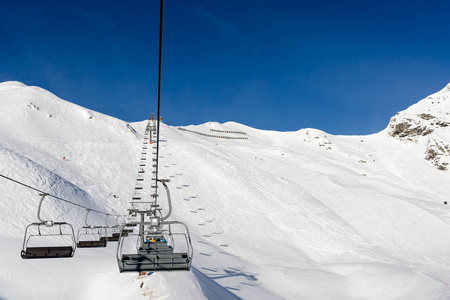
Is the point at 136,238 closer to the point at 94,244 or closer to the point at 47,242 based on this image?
the point at 47,242

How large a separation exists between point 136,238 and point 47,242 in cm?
765

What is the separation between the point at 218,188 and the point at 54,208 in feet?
68.0

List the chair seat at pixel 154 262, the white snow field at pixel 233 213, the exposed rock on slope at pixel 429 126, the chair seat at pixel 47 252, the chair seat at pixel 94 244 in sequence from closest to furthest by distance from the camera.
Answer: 1. the chair seat at pixel 154 262
2. the chair seat at pixel 47 252
3. the chair seat at pixel 94 244
4. the white snow field at pixel 233 213
5. the exposed rock on slope at pixel 429 126

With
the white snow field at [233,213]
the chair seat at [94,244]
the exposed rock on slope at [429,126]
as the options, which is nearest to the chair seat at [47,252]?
the chair seat at [94,244]

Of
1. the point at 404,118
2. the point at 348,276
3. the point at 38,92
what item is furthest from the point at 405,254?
the point at 404,118

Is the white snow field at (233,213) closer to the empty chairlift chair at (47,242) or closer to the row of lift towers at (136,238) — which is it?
the empty chairlift chair at (47,242)

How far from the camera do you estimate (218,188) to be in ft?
137

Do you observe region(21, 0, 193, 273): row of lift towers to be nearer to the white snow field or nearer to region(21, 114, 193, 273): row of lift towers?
region(21, 114, 193, 273): row of lift towers

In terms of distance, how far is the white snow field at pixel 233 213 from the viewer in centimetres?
1716

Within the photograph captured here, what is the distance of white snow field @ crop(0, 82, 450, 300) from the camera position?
17.2 metres

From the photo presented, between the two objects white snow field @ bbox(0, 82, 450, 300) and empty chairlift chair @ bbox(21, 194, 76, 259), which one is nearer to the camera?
empty chairlift chair @ bbox(21, 194, 76, 259)

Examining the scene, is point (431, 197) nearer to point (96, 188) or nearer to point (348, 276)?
point (348, 276)

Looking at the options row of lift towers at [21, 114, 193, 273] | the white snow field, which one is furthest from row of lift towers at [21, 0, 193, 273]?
the white snow field

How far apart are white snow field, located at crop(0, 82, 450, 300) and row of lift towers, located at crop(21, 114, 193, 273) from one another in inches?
48.0
